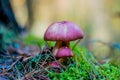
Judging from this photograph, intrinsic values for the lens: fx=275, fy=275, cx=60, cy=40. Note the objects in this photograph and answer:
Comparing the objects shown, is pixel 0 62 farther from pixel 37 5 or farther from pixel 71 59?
pixel 37 5

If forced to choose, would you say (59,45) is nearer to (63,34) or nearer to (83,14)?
(63,34)

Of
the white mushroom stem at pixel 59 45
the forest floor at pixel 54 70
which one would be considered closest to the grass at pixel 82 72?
the forest floor at pixel 54 70

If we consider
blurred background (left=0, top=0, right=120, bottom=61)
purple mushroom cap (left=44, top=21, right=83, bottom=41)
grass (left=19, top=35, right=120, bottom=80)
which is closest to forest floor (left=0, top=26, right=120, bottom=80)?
grass (left=19, top=35, right=120, bottom=80)

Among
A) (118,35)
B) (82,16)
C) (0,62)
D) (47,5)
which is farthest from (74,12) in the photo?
(0,62)

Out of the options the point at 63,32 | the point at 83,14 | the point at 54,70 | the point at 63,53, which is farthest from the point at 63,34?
the point at 83,14

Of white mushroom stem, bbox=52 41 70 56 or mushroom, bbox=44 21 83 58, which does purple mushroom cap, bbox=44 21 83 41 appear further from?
white mushroom stem, bbox=52 41 70 56

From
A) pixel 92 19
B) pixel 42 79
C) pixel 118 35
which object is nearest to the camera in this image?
pixel 42 79

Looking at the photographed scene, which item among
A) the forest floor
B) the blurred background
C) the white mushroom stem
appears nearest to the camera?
the forest floor

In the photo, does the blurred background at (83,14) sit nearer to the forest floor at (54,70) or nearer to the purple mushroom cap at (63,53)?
the forest floor at (54,70)
